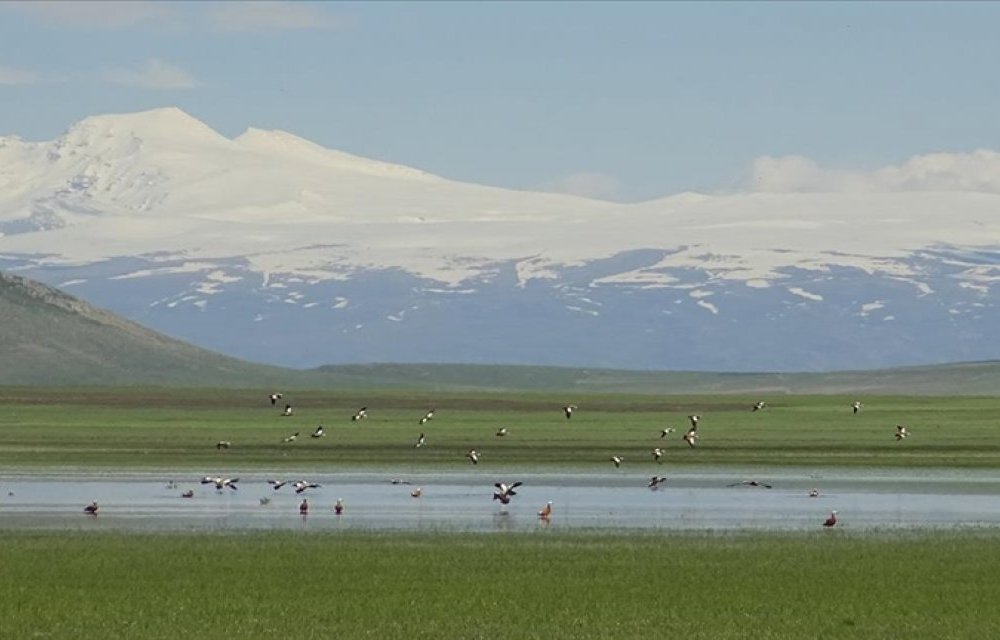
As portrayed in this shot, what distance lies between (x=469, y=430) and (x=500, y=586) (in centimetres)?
5498

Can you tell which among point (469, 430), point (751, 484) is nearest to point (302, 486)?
point (751, 484)

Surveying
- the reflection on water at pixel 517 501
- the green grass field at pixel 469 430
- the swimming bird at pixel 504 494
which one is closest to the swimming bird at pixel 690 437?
the green grass field at pixel 469 430

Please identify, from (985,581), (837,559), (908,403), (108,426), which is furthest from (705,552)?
(908,403)

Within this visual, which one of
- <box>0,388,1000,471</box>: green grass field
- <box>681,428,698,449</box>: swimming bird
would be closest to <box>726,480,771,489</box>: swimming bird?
<box>0,388,1000,471</box>: green grass field

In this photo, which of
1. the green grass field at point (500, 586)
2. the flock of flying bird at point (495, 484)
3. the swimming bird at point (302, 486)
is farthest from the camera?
the swimming bird at point (302, 486)

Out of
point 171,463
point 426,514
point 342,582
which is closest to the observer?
point 342,582

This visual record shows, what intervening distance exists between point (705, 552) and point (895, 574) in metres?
4.55

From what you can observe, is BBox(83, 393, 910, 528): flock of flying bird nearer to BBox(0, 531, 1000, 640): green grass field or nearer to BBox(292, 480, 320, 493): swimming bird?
BBox(292, 480, 320, 493): swimming bird

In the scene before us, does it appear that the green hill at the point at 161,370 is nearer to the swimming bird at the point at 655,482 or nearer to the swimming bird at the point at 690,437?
the swimming bird at the point at 690,437

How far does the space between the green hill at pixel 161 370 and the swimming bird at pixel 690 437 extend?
230 ft

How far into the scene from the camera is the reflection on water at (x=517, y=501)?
49.9 metres

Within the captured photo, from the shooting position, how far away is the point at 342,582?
38.6m

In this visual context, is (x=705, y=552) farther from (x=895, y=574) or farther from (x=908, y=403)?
(x=908, y=403)

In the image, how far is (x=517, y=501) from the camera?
5638cm
